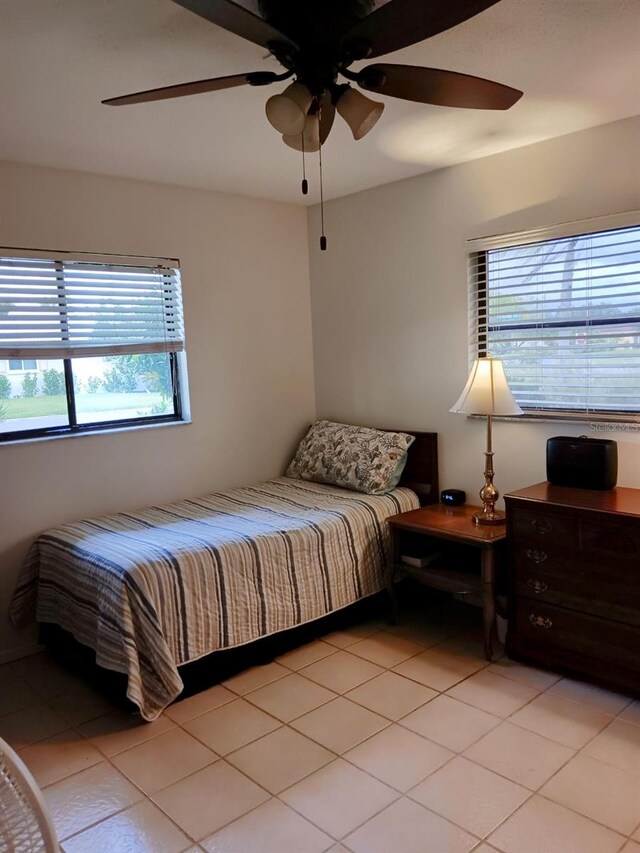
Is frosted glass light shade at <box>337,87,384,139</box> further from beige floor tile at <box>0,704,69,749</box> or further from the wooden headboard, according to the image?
beige floor tile at <box>0,704,69,749</box>

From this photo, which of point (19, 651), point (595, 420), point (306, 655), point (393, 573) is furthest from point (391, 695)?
point (19, 651)

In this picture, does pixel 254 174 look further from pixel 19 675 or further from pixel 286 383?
pixel 19 675

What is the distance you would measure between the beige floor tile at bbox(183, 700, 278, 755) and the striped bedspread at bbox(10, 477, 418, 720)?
0.55 feet

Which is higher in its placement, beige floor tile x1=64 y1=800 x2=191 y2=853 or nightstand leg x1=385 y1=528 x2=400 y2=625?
nightstand leg x1=385 y1=528 x2=400 y2=625

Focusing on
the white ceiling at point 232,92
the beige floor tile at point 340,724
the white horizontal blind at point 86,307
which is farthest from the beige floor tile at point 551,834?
the white horizontal blind at point 86,307

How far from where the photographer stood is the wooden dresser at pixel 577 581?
2.49 meters

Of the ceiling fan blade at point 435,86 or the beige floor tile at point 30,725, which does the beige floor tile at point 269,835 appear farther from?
the ceiling fan blade at point 435,86

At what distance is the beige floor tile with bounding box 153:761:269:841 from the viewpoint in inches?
78.0

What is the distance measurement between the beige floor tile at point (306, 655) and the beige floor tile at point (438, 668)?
1.19 ft

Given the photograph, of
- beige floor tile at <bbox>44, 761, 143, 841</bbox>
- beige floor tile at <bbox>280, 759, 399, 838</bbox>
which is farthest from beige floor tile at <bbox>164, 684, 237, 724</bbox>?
beige floor tile at <bbox>280, 759, 399, 838</bbox>

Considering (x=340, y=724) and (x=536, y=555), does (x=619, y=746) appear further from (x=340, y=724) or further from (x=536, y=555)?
(x=340, y=724)

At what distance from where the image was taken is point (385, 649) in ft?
10.2

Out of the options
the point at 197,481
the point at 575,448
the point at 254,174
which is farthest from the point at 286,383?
the point at 575,448

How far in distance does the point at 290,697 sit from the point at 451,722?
2.18 feet
